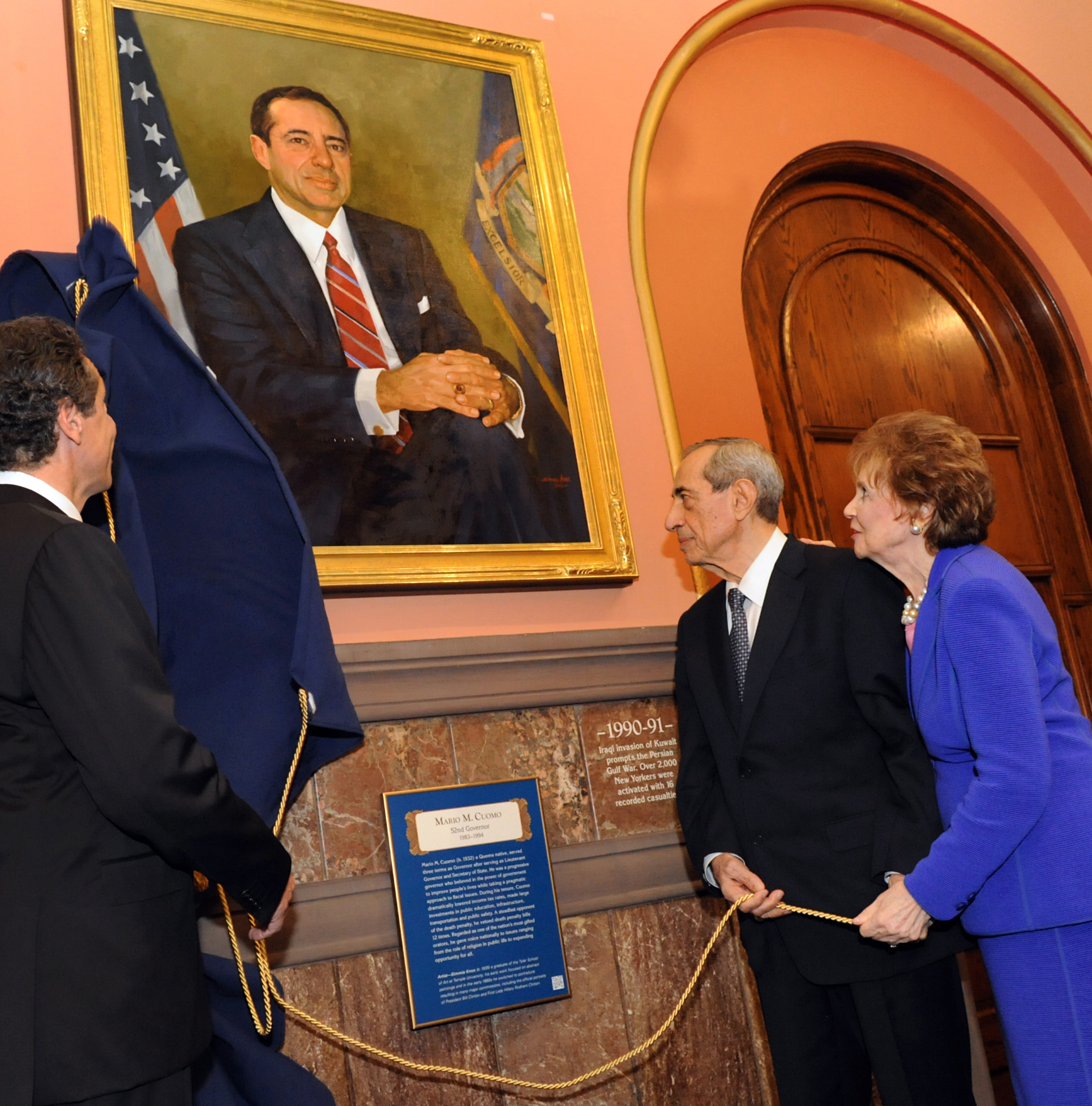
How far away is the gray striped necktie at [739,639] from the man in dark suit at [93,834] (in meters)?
1.37

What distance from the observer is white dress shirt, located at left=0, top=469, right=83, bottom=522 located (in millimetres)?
2025

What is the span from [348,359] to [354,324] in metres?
0.13

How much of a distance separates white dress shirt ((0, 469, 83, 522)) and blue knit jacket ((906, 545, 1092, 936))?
176 cm

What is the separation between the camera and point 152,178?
3.20 metres

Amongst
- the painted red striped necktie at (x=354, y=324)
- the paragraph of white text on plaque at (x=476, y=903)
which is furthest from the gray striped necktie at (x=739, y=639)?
the painted red striped necktie at (x=354, y=324)

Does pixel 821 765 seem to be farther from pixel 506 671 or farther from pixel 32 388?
pixel 32 388

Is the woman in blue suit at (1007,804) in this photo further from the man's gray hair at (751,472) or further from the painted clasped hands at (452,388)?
the painted clasped hands at (452,388)

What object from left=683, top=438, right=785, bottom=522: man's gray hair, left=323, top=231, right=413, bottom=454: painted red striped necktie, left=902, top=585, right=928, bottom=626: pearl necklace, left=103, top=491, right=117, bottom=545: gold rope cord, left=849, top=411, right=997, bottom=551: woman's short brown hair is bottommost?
left=902, top=585, right=928, bottom=626: pearl necklace

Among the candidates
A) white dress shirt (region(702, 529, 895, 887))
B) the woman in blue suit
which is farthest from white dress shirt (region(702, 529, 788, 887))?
the woman in blue suit

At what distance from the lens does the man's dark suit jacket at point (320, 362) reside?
3.16 m

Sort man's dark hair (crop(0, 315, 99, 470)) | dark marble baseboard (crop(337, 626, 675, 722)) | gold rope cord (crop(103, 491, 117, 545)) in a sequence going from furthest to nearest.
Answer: dark marble baseboard (crop(337, 626, 675, 722)) → gold rope cord (crop(103, 491, 117, 545)) → man's dark hair (crop(0, 315, 99, 470))

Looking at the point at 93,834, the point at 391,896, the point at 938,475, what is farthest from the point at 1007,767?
the point at 93,834

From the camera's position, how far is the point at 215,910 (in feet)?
8.83

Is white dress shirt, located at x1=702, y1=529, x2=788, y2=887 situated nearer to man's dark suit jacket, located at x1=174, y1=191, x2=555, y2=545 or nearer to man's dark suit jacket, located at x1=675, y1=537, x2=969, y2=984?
man's dark suit jacket, located at x1=675, y1=537, x2=969, y2=984
